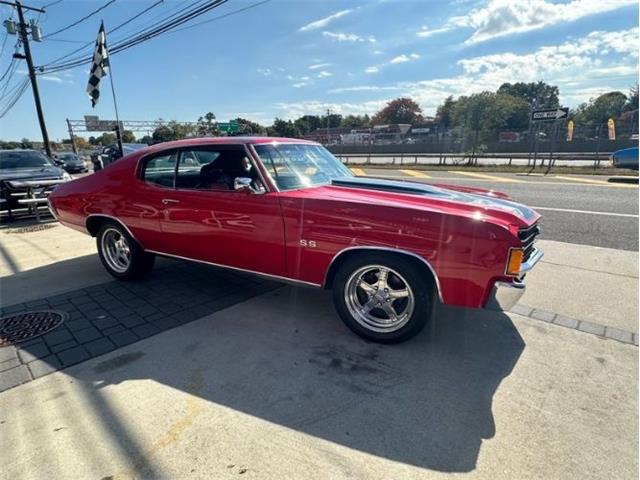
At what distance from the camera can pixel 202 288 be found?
166 inches

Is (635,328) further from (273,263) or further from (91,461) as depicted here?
(91,461)

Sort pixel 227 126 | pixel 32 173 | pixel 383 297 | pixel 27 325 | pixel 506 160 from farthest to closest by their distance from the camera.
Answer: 1. pixel 506 160
2. pixel 227 126
3. pixel 32 173
4. pixel 27 325
5. pixel 383 297

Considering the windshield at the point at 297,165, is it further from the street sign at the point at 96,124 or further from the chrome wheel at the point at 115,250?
the street sign at the point at 96,124

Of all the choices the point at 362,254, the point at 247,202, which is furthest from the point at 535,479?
the point at 247,202

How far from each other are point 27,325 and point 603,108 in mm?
87501

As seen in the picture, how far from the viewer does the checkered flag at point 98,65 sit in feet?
24.7

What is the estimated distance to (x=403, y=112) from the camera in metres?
109

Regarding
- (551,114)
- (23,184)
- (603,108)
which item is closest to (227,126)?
(23,184)

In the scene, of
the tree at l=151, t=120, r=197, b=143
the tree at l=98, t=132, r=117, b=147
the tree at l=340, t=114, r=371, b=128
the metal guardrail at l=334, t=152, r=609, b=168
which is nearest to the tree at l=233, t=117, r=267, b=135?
the metal guardrail at l=334, t=152, r=609, b=168

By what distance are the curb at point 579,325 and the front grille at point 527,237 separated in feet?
2.54

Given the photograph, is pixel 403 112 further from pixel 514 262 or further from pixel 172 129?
pixel 514 262

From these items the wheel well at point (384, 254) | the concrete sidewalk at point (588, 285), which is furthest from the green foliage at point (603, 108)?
the wheel well at point (384, 254)

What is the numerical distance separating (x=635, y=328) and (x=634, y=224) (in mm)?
4802

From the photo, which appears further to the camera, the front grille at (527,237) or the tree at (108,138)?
the tree at (108,138)
